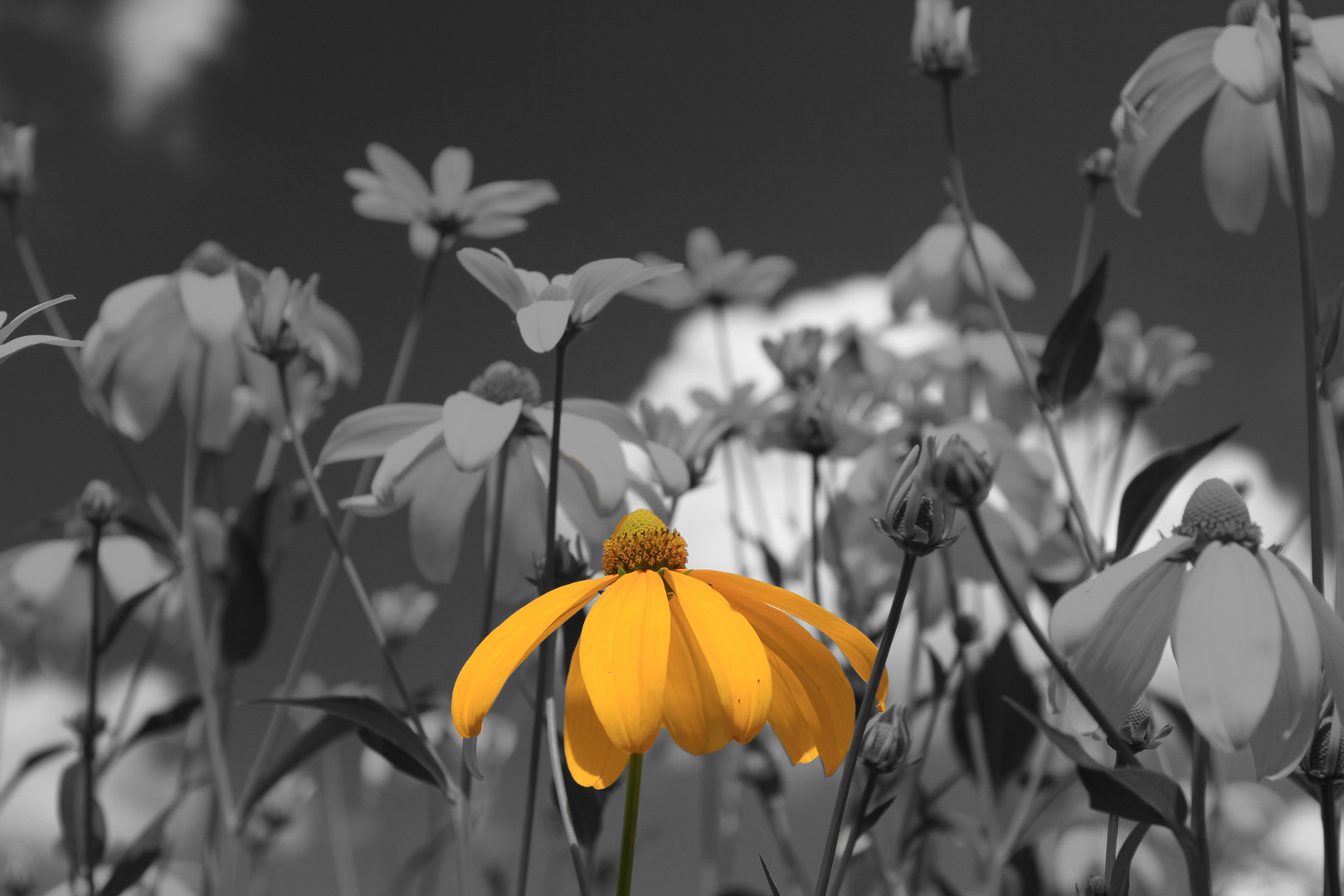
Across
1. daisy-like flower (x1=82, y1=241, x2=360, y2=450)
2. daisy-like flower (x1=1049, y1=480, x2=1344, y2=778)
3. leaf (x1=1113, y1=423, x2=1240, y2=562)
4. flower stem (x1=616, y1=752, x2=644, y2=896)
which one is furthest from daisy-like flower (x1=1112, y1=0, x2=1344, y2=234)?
daisy-like flower (x1=82, y1=241, x2=360, y2=450)

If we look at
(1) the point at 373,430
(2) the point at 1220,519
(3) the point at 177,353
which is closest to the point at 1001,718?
(2) the point at 1220,519

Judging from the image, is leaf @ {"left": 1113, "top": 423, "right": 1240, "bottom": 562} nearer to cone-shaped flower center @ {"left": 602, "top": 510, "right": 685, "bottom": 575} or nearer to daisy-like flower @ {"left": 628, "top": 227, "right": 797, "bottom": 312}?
cone-shaped flower center @ {"left": 602, "top": 510, "right": 685, "bottom": 575}

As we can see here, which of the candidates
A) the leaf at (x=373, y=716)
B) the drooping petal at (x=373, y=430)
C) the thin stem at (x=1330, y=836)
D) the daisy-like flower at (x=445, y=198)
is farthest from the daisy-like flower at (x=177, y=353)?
the thin stem at (x=1330, y=836)

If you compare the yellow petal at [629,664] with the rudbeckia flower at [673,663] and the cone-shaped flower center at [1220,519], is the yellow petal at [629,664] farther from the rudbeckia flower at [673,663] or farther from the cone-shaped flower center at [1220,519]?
the cone-shaped flower center at [1220,519]

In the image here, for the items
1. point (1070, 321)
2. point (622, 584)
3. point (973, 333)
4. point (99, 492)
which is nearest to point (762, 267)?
point (973, 333)

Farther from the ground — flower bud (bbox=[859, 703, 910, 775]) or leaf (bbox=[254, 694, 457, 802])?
leaf (bbox=[254, 694, 457, 802])

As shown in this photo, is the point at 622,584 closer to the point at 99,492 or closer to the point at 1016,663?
the point at 99,492

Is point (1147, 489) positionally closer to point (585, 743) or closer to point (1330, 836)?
point (1330, 836)
